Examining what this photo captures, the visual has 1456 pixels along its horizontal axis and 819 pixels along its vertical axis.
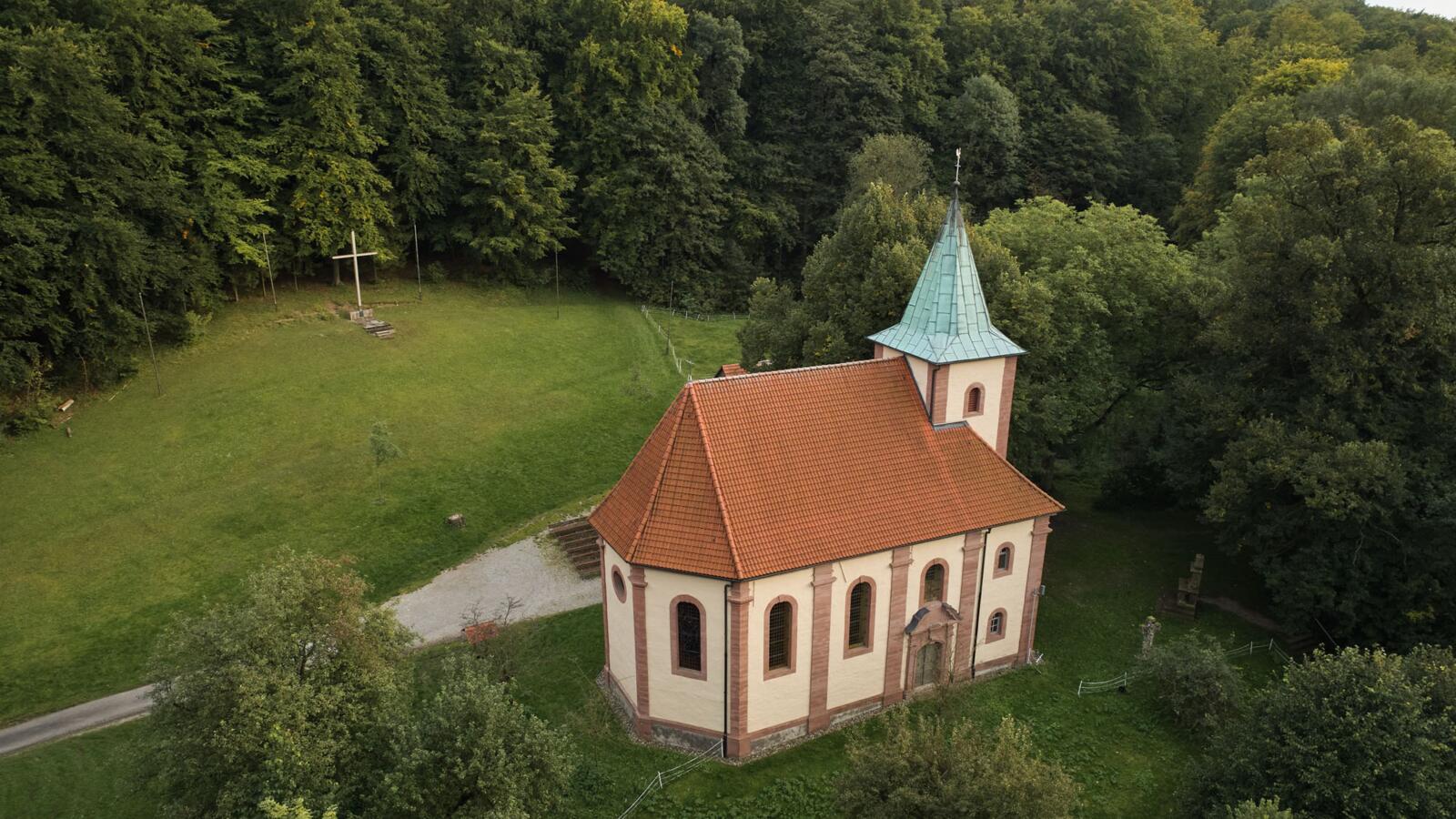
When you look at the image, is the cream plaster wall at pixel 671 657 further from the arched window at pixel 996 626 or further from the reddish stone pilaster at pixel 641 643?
the arched window at pixel 996 626

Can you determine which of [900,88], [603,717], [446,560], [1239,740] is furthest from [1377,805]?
[900,88]

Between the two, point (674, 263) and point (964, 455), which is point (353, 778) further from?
point (674, 263)

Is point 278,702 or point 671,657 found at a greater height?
point 278,702

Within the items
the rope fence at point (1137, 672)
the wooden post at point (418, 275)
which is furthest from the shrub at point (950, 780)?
the wooden post at point (418, 275)

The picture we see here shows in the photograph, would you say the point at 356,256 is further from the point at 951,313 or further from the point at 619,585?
the point at 951,313

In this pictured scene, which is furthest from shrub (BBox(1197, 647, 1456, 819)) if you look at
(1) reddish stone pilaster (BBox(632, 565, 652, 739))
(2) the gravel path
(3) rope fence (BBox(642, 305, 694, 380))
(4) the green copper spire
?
(3) rope fence (BBox(642, 305, 694, 380))

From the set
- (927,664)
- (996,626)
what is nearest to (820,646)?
(927,664)
